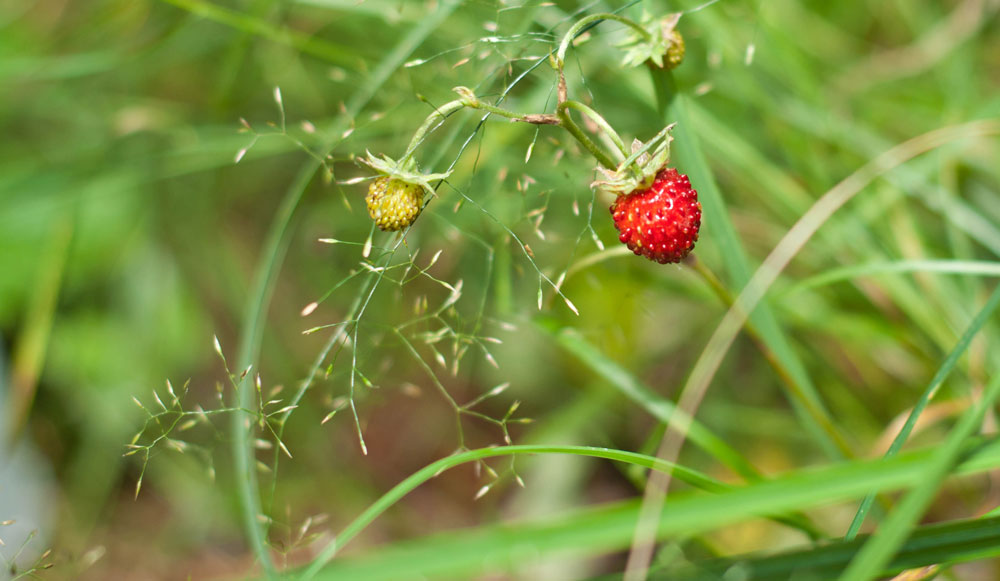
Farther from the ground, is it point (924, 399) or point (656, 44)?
point (656, 44)

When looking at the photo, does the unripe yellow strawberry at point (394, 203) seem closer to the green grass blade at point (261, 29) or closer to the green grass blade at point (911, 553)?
the green grass blade at point (911, 553)

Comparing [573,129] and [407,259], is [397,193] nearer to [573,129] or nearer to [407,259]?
[573,129]

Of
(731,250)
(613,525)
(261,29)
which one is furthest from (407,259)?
(613,525)

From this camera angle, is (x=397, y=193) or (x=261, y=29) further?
(x=261, y=29)

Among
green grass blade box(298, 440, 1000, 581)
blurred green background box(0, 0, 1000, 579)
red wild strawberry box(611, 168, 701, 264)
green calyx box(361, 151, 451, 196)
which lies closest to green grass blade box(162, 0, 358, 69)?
blurred green background box(0, 0, 1000, 579)

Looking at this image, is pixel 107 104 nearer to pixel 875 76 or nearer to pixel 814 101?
pixel 814 101

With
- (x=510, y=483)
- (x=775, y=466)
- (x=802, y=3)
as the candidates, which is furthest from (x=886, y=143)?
(x=510, y=483)

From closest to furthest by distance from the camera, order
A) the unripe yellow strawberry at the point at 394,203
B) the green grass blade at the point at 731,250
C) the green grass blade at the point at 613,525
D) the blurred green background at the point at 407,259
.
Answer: the green grass blade at the point at 613,525
the unripe yellow strawberry at the point at 394,203
the green grass blade at the point at 731,250
the blurred green background at the point at 407,259

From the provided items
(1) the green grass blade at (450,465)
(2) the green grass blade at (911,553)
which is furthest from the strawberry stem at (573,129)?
(2) the green grass blade at (911,553)
